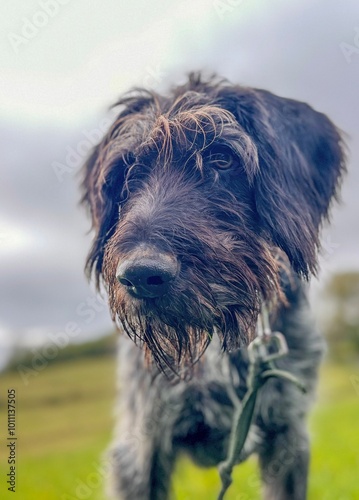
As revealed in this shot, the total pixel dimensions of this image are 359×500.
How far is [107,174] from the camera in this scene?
295 cm

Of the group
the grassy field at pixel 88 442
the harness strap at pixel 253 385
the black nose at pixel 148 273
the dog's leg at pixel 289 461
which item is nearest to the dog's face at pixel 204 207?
the black nose at pixel 148 273

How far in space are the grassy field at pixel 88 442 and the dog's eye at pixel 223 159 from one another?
1.93m

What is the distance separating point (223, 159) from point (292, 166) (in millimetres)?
372

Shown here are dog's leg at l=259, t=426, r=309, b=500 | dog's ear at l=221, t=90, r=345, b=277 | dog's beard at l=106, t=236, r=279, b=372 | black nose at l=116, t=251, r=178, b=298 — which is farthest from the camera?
dog's leg at l=259, t=426, r=309, b=500

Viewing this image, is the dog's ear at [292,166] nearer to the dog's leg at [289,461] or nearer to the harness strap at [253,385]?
the harness strap at [253,385]

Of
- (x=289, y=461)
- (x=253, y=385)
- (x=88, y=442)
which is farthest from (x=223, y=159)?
(x=88, y=442)

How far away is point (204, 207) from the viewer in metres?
2.57

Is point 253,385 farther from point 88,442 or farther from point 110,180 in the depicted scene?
point 88,442

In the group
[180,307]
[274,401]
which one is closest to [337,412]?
[274,401]

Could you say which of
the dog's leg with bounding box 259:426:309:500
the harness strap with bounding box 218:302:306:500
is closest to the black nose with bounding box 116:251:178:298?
the harness strap with bounding box 218:302:306:500

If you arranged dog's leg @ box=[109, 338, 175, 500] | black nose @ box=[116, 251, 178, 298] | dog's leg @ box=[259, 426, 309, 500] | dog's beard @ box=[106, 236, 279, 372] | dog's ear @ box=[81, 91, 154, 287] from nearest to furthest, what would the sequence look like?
1. black nose @ box=[116, 251, 178, 298]
2. dog's beard @ box=[106, 236, 279, 372]
3. dog's ear @ box=[81, 91, 154, 287]
4. dog's leg @ box=[109, 338, 175, 500]
5. dog's leg @ box=[259, 426, 309, 500]

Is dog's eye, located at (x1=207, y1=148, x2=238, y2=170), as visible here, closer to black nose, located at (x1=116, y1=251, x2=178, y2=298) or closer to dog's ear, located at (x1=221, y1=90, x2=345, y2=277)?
dog's ear, located at (x1=221, y1=90, x2=345, y2=277)

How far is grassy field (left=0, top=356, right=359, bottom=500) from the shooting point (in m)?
4.67

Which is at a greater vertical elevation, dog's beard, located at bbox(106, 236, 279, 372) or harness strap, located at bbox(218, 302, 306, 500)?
dog's beard, located at bbox(106, 236, 279, 372)
